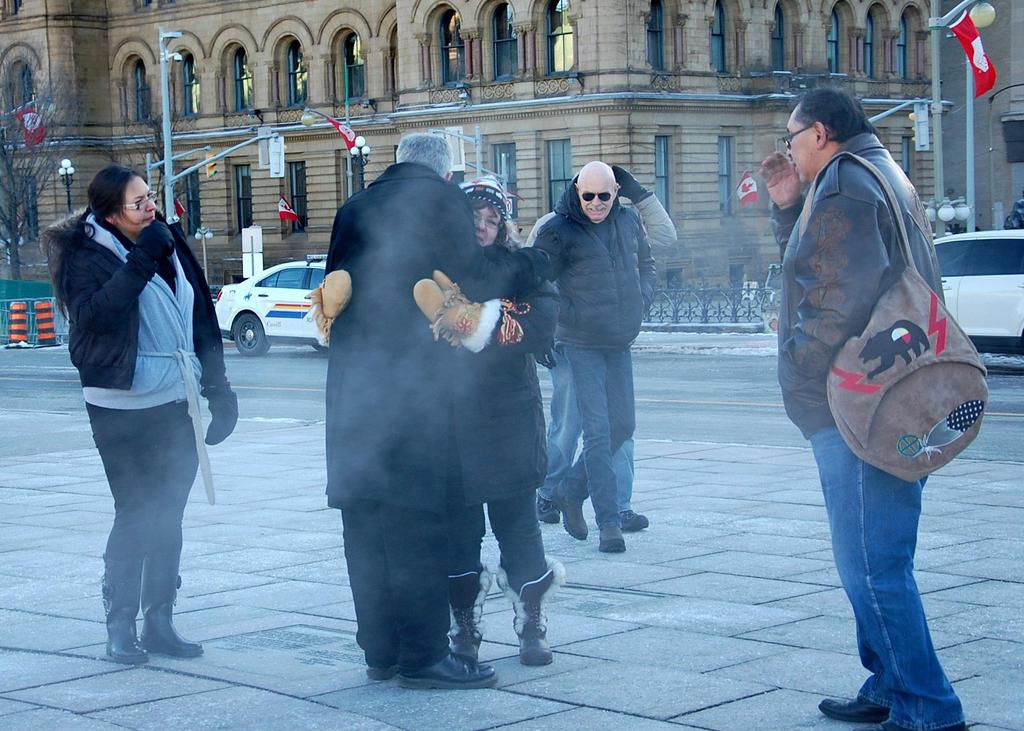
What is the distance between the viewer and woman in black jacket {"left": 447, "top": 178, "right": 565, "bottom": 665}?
5.93 m

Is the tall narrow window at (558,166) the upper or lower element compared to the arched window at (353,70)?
lower

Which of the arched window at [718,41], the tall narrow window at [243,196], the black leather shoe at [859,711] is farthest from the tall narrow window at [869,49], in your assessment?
the black leather shoe at [859,711]

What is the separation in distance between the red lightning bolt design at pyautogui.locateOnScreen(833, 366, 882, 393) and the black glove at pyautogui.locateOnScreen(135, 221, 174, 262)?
2.73 m

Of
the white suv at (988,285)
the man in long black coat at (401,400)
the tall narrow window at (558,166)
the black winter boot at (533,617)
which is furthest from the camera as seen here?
the tall narrow window at (558,166)

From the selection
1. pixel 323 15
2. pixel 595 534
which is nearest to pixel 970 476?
pixel 595 534

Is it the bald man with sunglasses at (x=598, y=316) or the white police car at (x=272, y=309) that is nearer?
the bald man with sunglasses at (x=598, y=316)

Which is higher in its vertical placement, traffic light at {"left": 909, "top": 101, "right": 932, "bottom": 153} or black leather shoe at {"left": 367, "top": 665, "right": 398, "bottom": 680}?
traffic light at {"left": 909, "top": 101, "right": 932, "bottom": 153}

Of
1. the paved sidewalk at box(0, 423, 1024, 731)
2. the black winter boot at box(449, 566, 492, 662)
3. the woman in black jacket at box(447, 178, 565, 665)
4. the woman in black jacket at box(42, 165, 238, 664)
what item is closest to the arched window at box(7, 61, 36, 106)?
the paved sidewalk at box(0, 423, 1024, 731)

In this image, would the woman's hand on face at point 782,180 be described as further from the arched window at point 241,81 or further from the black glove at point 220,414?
the arched window at point 241,81

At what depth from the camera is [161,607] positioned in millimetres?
6406

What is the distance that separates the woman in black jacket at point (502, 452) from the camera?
5930 millimetres

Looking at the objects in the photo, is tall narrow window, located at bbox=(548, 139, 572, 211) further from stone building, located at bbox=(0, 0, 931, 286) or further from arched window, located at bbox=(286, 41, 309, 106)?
arched window, located at bbox=(286, 41, 309, 106)

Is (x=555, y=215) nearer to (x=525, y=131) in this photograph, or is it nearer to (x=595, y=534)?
(x=595, y=534)

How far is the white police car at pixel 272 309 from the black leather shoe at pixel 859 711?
2352cm
